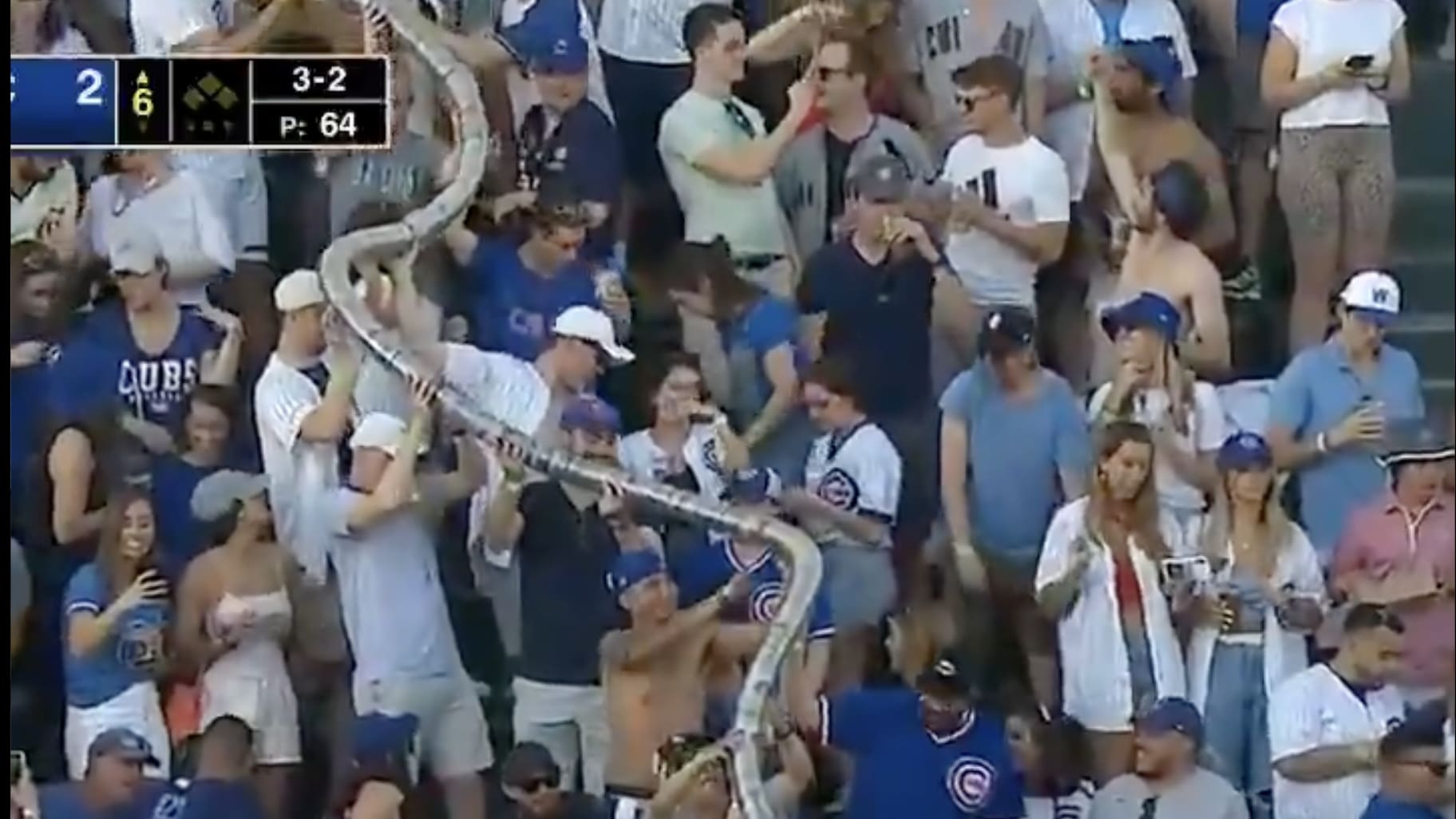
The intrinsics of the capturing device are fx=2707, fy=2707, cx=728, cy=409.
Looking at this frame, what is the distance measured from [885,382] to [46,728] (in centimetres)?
97

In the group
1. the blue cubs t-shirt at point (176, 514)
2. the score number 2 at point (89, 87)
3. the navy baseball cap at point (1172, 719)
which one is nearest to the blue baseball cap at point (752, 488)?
the navy baseball cap at point (1172, 719)

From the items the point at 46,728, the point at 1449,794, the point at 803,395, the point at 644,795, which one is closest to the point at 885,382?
the point at 803,395

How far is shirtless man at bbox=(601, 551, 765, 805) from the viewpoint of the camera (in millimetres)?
2873

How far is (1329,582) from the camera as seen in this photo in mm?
2891

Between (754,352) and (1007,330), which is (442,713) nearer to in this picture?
(754,352)

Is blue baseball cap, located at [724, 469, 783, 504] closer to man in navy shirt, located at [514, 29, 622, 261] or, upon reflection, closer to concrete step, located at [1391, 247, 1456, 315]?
man in navy shirt, located at [514, 29, 622, 261]

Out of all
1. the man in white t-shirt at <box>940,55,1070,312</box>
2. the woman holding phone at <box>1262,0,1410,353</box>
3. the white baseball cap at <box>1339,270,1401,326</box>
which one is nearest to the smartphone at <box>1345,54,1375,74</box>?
the woman holding phone at <box>1262,0,1410,353</box>

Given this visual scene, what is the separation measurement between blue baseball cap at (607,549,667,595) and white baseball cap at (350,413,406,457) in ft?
0.87

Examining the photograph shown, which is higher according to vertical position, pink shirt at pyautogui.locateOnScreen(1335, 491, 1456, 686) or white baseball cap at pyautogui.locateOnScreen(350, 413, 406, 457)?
white baseball cap at pyautogui.locateOnScreen(350, 413, 406, 457)

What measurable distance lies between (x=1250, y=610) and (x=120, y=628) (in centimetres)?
121

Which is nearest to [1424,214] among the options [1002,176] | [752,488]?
[1002,176]

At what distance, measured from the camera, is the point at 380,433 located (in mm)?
2873

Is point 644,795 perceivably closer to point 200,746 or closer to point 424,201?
point 200,746

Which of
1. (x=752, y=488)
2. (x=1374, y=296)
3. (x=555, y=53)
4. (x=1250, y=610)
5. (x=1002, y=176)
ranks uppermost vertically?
(x=555, y=53)
